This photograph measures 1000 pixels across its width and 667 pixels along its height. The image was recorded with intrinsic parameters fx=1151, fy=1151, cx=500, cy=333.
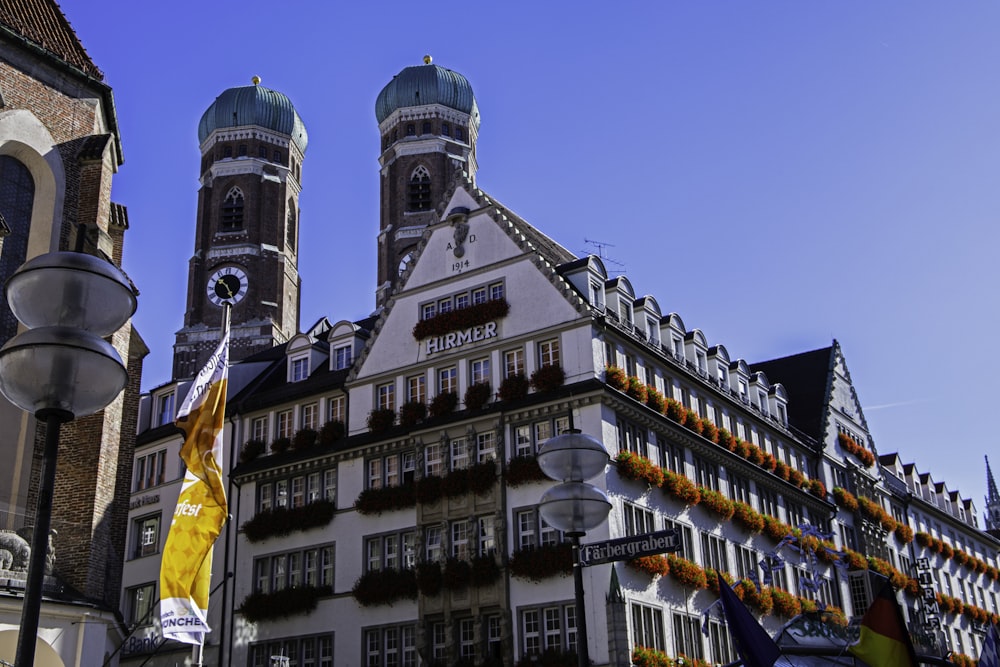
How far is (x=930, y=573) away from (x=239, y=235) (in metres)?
52.4

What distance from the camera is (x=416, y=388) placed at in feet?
133

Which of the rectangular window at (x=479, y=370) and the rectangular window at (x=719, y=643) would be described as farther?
the rectangular window at (x=479, y=370)

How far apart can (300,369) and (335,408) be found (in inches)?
158

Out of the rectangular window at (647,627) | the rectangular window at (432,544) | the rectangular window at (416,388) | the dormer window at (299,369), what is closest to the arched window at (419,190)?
the dormer window at (299,369)

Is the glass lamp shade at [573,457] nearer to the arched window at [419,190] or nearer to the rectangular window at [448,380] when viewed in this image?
the rectangular window at [448,380]

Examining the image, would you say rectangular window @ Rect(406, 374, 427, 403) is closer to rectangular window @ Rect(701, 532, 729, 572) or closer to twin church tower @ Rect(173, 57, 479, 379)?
rectangular window @ Rect(701, 532, 729, 572)

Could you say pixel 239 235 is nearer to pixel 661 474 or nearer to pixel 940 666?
pixel 661 474

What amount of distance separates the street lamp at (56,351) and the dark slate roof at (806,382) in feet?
157

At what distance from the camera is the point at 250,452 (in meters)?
43.8

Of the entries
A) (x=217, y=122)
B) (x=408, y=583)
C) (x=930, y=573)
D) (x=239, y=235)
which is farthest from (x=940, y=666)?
(x=217, y=122)

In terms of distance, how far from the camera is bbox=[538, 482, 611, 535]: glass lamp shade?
15.6 meters

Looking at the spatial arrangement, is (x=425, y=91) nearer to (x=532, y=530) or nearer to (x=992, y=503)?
(x=532, y=530)

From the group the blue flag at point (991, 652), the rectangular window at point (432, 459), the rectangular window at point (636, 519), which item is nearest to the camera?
the blue flag at point (991, 652)

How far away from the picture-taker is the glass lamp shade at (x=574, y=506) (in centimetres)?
1561
